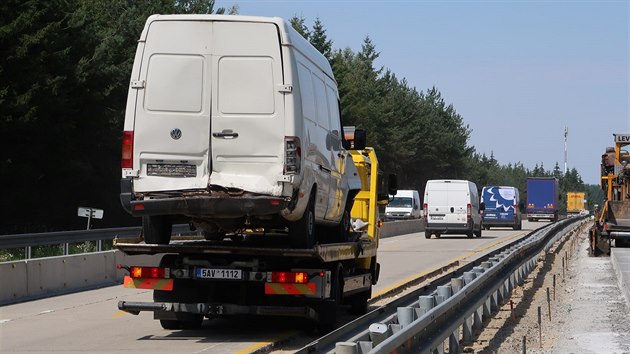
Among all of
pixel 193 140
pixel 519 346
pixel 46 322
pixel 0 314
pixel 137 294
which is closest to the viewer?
pixel 193 140

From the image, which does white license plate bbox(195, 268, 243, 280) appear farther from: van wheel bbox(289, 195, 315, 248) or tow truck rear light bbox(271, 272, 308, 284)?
van wheel bbox(289, 195, 315, 248)

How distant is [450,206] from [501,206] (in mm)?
16182

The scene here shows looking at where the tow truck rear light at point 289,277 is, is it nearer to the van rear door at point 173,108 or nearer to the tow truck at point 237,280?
the tow truck at point 237,280

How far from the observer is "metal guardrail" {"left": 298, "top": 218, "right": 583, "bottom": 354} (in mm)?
8406

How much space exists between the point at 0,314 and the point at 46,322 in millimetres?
1484

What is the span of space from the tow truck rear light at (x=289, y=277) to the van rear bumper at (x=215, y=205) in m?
0.80

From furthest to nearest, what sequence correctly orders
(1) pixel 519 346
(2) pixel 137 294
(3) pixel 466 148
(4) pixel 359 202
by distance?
1. (3) pixel 466 148
2. (2) pixel 137 294
3. (4) pixel 359 202
4. (1) pixel 519 346

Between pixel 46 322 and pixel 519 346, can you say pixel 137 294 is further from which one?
pixel 519 346

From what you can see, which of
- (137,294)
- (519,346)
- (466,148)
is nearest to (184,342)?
(519,346)

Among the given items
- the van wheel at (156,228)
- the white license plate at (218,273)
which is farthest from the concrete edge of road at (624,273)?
the van wheel at (156,228)

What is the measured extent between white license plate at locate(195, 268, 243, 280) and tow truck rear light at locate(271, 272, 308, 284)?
0.38 metres

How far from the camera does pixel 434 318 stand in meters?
10.4

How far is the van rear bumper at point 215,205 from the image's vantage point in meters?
12.1

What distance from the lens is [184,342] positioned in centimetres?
1284
